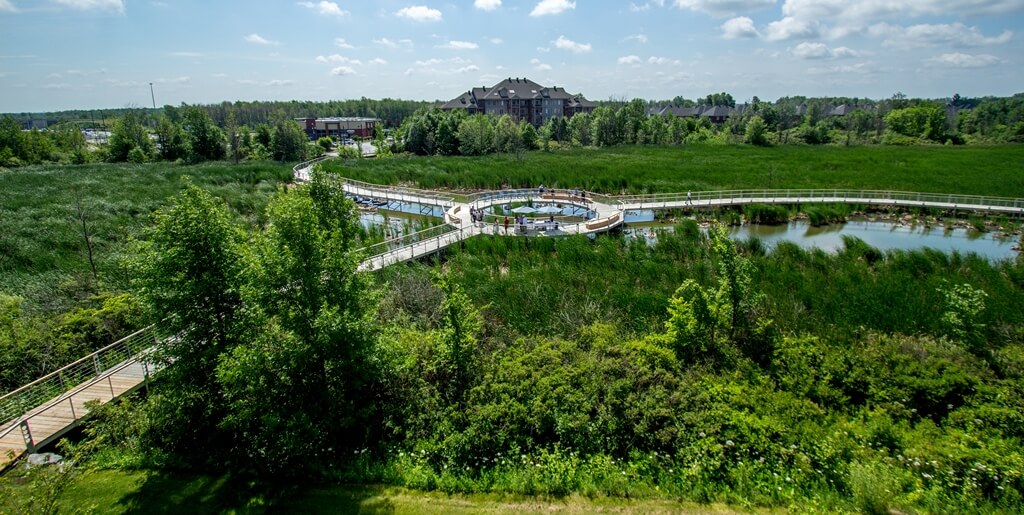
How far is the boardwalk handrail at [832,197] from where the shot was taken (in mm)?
33625

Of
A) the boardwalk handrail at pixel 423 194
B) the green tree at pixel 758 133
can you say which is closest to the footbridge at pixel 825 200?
the boardwalk handrail at pixel 423 194

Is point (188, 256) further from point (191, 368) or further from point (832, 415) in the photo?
point (832, 415)

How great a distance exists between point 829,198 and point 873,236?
6.82 m

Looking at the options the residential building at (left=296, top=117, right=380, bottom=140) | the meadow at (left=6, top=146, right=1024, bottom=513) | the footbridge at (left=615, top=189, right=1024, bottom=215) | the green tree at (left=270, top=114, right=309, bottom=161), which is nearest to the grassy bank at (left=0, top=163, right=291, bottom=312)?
the meadow at (left=6, top=146, right=1024, bottom=513)

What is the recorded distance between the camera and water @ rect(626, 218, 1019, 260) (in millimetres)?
26688

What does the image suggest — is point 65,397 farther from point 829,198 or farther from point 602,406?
point 829,198

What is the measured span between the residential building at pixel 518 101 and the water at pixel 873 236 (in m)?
77.6

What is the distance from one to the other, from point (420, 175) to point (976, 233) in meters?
41.2

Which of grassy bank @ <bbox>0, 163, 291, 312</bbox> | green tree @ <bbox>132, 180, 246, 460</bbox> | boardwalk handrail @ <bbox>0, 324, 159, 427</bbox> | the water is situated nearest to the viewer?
green tree @ <bbox>132, 180, 246, 460</bbox>

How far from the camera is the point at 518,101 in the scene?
10569cm

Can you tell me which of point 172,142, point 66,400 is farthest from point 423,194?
point 172,142

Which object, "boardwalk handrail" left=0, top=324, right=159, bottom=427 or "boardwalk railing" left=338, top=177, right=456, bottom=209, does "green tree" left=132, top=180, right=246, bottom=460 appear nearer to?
"boardwalk handrail" left=0, top=324, right=159, bottom=427

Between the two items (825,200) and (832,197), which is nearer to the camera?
(825,200)

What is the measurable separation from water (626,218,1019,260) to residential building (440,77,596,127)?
255 ft
